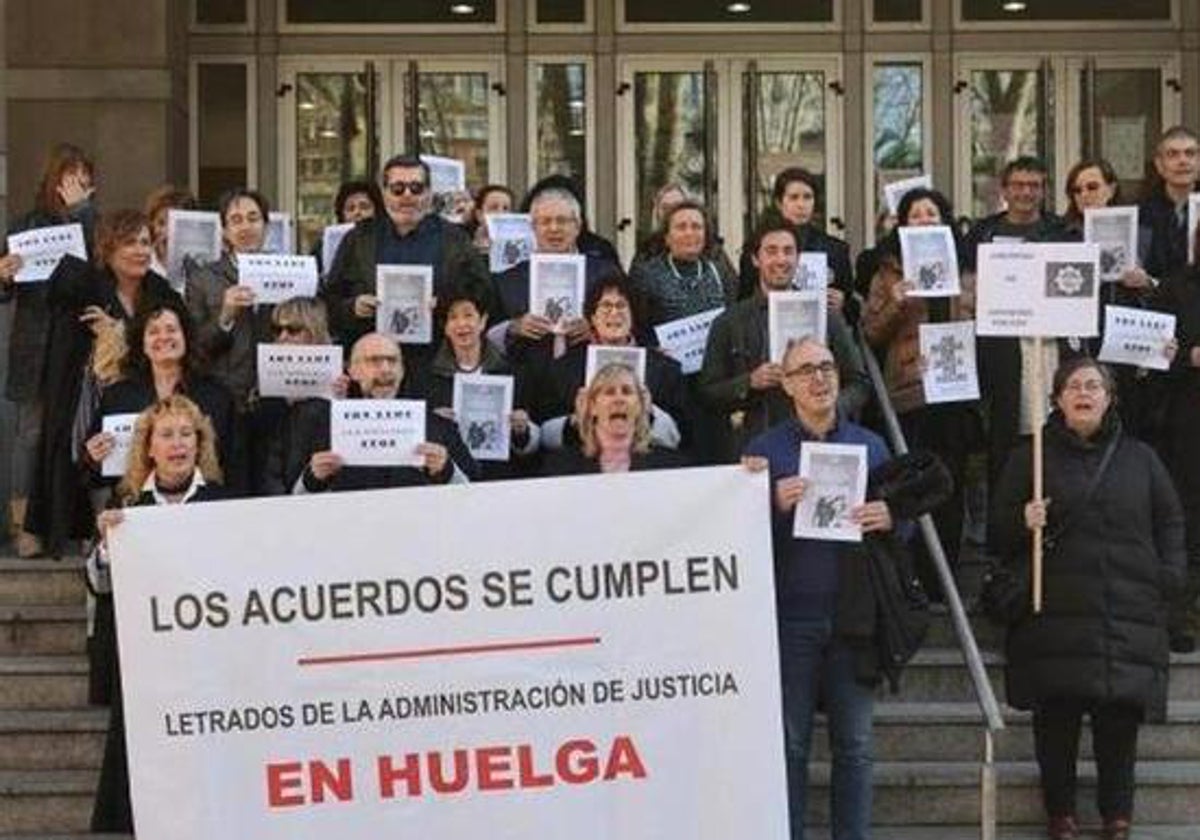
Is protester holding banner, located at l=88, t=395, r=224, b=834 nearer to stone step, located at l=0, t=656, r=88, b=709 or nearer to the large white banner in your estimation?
the large white banner

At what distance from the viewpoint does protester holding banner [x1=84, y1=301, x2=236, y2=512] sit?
900cm

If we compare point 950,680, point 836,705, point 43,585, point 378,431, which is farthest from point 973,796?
point 43,585

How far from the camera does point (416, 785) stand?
7508mm

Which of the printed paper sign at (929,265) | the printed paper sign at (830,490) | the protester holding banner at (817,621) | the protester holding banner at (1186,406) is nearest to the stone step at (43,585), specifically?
the protester holding banner at (817,621)

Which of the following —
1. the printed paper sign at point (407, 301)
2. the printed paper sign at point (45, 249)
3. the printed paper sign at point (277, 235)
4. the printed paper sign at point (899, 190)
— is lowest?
the printed paper sign at point (407, 301)

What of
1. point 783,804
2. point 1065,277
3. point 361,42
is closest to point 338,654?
point 783,804

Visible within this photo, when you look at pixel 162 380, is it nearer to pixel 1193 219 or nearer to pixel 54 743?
pixel 54 743

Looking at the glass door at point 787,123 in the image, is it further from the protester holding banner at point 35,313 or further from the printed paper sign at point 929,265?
the protester holding banner at point 35,313

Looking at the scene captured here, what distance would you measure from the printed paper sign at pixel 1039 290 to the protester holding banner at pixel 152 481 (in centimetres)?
328

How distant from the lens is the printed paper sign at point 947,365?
400 inches

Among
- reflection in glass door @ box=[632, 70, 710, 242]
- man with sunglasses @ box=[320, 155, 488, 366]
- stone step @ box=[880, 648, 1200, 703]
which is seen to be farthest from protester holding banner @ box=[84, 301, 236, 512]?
reflection in glass door @ box=[632, 70, 710, 242]

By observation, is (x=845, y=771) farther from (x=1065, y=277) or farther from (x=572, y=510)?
(x=1065, y=277)

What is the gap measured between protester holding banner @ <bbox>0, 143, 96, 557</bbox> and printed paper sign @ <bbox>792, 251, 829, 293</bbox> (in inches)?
132

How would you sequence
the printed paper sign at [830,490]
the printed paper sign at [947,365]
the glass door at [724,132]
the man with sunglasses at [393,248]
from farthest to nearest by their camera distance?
the glass door at [724,132] < the printed paper sign at [947,365] < the man with sunglasses at [393,248] < the printed paper sign at [830,490]
